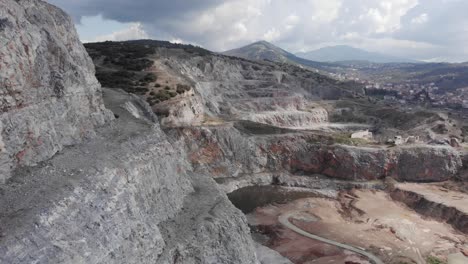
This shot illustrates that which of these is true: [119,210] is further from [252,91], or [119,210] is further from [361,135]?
[252,91]

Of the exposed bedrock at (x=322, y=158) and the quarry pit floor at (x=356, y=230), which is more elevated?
the exposed bedrock at (x=322, y=158)

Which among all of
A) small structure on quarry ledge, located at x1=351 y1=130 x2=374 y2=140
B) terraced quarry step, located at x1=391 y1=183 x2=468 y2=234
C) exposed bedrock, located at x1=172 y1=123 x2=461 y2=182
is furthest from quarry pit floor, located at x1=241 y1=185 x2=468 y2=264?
small structure on quarry ledge, located at x1=351 y1=130 x2=374 y2=140

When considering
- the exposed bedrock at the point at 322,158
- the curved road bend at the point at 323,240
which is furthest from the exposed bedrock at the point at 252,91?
the curved road bend at the point at 323,240

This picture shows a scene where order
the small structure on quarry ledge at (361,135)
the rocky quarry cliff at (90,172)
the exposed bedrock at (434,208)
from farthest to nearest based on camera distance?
the small structure on quarry ledge at (361,135), the exposed bedrock at (434,208), the rocky quarry cliff at (90,172)

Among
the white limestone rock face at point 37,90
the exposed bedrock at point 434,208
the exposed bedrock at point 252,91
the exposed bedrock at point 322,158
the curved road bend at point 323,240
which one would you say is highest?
the white limestone rock face at point 37,90

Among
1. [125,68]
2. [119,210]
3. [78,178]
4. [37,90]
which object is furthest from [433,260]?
[125,68]

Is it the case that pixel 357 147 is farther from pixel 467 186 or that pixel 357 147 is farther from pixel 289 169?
pixel 467 186

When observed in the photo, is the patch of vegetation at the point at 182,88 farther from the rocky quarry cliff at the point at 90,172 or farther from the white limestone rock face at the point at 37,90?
the white limestone rock face at the point at 37,90

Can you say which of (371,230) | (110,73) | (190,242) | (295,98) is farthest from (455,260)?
(295,98)
